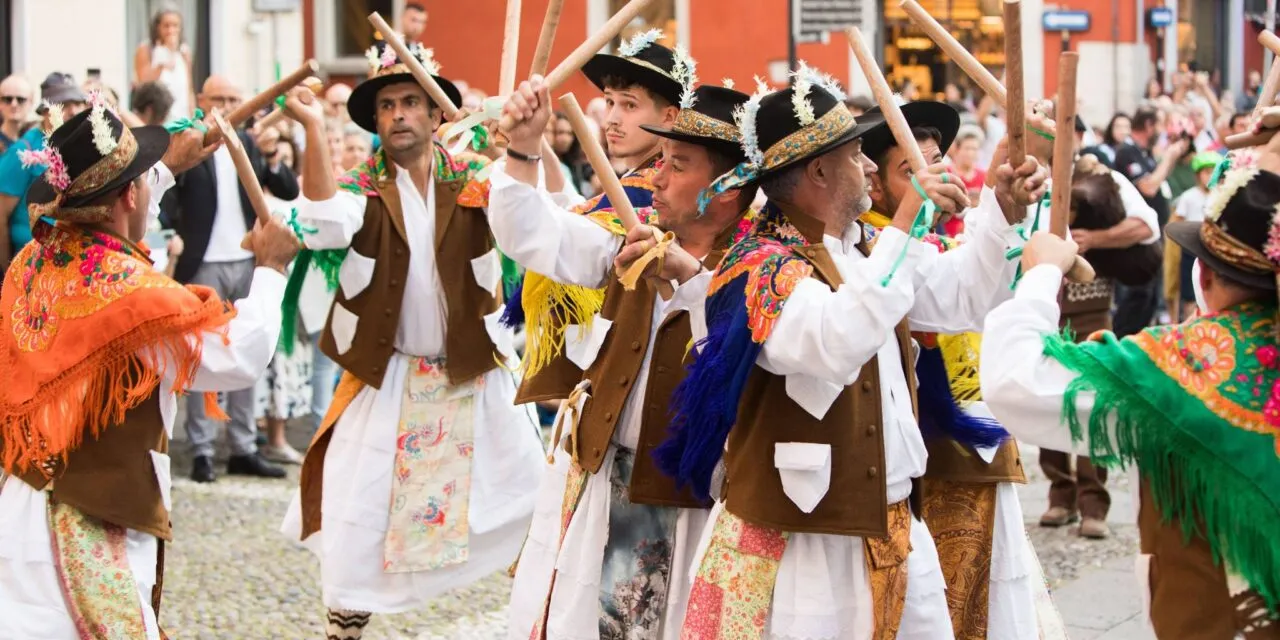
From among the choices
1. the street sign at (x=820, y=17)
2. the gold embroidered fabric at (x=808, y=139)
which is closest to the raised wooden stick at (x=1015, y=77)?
the gold embroidered fabric at (x=808, y=139)

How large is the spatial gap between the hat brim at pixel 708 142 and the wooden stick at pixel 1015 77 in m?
0.63

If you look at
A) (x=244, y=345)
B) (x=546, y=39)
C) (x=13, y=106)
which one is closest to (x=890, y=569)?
(x=546, y=39)

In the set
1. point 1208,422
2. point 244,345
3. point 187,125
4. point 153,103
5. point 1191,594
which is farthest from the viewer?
point 153,103

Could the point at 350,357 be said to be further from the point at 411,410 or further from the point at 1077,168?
the point at 1077,168

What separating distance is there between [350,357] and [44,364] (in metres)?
1.57

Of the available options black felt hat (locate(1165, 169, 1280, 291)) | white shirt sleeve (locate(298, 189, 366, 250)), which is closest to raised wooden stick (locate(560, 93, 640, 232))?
black felt hat (locate(1165, 169, 1280, 291))

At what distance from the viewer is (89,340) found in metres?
3.89

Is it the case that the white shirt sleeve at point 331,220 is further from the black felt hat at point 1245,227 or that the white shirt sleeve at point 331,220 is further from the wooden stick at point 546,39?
the black felt hat at point 1245,227

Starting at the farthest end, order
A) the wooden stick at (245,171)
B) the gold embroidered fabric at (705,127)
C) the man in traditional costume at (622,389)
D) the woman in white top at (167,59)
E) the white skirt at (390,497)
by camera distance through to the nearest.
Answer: the woman in white top at (167,59) < the white skirt at (390,497) < the wooden stick at (245,171) < the man in traditional costume at (622,389) < the gold embroidered fabric at (705,127)

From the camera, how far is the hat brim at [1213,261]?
2.88m

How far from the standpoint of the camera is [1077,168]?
7.41 metres

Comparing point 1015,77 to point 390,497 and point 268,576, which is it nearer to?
point 390,497

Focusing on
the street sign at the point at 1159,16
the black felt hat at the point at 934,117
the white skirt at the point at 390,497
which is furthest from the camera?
the street sign at the point at 1159,16

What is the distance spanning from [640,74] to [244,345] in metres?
1.38
